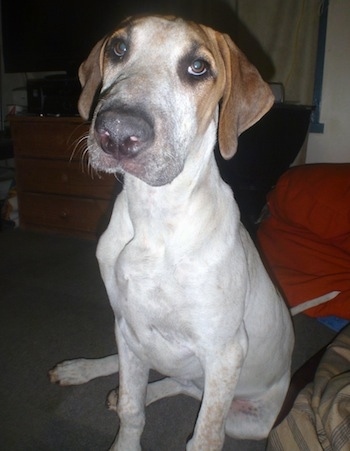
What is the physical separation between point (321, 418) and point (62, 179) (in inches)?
130

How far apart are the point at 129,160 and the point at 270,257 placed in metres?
2.03

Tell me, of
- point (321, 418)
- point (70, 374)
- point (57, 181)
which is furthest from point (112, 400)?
point (57, 181)

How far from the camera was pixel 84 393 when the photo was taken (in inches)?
80.0


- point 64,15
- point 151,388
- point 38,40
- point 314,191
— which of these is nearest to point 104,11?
point 64,15

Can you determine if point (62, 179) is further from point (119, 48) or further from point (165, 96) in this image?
point (165, 96)

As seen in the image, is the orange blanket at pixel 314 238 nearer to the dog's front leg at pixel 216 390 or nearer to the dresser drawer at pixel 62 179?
the dog's front leg at pixel 216 390

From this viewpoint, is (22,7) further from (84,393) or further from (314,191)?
(84,393)

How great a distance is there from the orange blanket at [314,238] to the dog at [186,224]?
1.12m

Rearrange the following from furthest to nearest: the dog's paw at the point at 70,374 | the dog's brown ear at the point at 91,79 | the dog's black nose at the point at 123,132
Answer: the dog's paw at the point at 70,374 < the dog's brown ear at the point at 91,79 < the dog's black nose at the point at 123,132

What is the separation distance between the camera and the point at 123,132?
1.08m

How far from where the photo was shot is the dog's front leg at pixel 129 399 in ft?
5.42

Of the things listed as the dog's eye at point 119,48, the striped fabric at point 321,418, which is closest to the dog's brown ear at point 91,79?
the dog's eye at point 119,48

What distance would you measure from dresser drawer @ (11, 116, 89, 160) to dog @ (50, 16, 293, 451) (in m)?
2.27

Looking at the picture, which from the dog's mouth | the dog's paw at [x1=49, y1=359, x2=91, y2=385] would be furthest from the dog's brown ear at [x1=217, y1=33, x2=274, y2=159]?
the dog's paw at [x1=49, y1=359, x2=91, y2=385]
